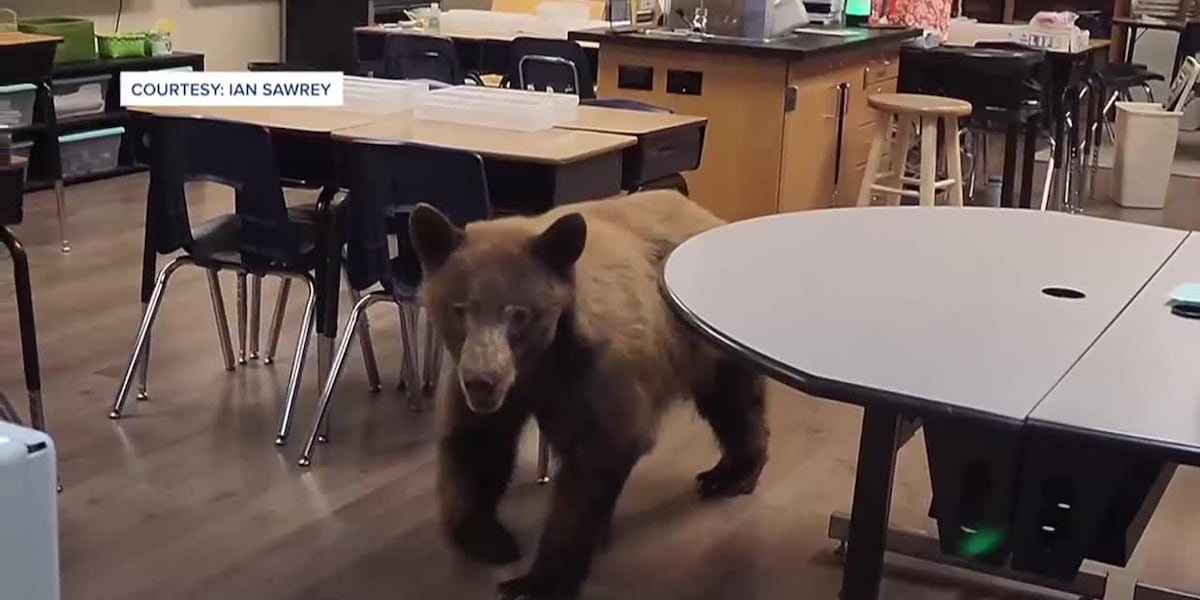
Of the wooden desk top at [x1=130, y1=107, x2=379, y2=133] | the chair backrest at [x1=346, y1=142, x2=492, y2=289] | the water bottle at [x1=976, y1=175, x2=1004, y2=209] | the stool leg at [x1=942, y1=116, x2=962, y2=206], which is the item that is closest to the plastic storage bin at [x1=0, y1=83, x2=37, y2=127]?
the wooden desk top at [x1=130, y1=107, x2=379, y2=133]

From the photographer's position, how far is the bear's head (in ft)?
8.00

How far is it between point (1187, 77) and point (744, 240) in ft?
19.0

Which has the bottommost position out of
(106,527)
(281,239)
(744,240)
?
(106,527)

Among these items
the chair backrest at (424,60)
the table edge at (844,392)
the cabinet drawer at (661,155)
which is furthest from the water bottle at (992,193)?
the table edge at (844,392)

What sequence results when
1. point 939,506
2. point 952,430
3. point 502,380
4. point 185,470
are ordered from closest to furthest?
point 952,430 → point 939,506 → point 502,380 → point 185,470

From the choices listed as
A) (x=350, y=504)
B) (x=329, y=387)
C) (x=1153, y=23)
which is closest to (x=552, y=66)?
(x=329, y=387)

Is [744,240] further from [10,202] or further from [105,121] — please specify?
[105,121]

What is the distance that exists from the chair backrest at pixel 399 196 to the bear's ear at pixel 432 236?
72 centimetres

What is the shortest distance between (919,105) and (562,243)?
121 inches

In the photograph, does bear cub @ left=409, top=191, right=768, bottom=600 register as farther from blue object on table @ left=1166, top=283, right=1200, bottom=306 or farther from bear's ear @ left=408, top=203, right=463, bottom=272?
blue object on table @ left=1166, top=283, right=1200, bottom=306

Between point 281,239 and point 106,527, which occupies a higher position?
point 281,239

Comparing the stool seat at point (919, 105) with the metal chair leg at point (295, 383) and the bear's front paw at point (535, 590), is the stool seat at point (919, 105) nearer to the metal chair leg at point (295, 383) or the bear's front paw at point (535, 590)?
the metal chair leg at point (295, 383)

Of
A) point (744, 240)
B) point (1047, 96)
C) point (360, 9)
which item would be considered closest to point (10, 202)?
point (744, 240)

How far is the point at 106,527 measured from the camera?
3059 millimetres
